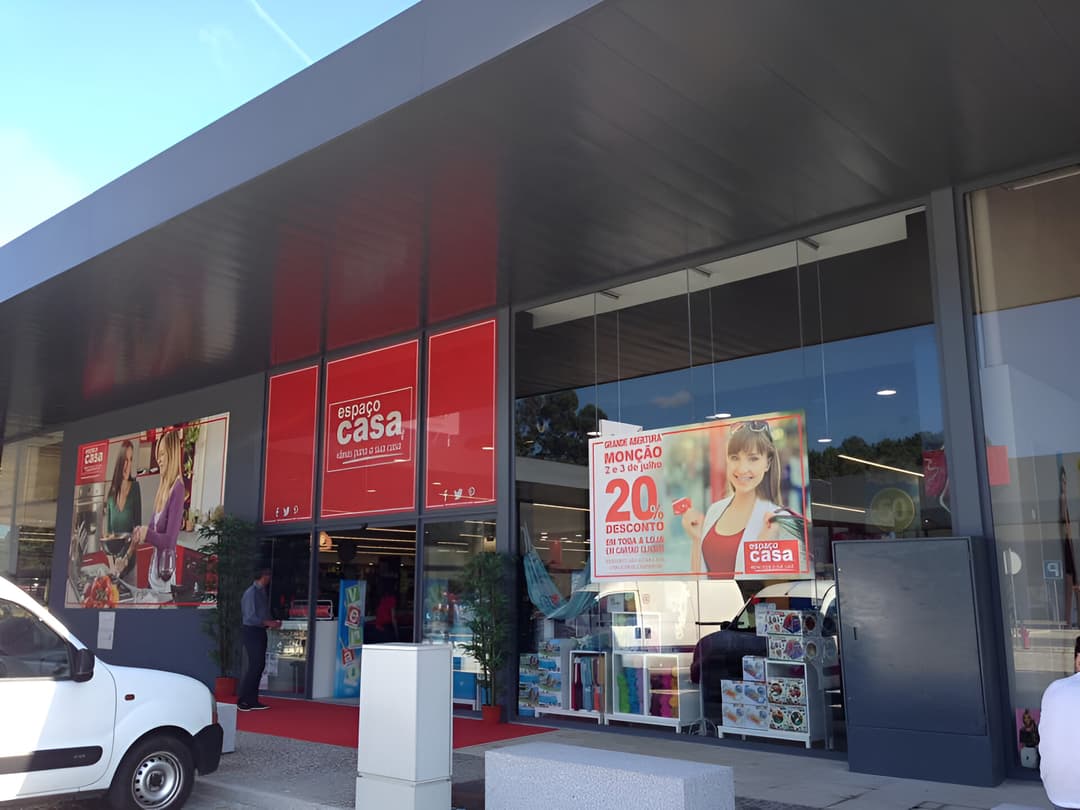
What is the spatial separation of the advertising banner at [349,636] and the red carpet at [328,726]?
0.47 meters

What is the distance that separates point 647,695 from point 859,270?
14.6 feet

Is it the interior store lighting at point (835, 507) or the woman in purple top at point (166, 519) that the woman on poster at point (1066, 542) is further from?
the woman in purple top at point (166, 519)

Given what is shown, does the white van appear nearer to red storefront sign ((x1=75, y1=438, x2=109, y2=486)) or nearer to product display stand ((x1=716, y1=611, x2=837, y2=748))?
product display stand ((x1=716, y1=611, x2=837, y2=748))

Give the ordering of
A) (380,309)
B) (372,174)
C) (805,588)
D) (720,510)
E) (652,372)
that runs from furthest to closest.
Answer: (380,309)
(652,372)
(720,510)
(805,588)
(372,174)

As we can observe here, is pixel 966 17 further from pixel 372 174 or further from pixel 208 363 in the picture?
pixel 208 363

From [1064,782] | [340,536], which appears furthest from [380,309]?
[1064,782]

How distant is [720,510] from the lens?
8.96m

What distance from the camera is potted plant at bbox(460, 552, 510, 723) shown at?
10.0 metres

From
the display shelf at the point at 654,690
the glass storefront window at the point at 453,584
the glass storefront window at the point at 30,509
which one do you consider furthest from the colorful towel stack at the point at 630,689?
the glass storefront window at the point at 30,509

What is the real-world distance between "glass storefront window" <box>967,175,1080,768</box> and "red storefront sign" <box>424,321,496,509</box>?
208 inches

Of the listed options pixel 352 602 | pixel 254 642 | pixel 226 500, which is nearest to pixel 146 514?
pixel 226 500

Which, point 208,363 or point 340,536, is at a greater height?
point 208,363

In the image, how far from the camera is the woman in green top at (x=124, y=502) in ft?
51.9

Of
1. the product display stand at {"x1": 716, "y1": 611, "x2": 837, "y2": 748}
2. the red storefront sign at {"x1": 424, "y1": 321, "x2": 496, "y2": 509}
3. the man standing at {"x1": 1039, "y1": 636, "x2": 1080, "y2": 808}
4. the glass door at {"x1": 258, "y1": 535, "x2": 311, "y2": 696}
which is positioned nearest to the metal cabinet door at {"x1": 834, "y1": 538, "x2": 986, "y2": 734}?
the product display stand at {"x1": 716, "y1": 611, "x2": 837, "y2": 748}
